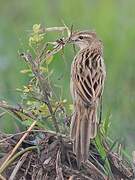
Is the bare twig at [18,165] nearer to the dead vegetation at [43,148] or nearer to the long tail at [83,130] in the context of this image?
the dead vegetation at [43,148]

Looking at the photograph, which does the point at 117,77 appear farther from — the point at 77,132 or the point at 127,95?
the point at 77,132

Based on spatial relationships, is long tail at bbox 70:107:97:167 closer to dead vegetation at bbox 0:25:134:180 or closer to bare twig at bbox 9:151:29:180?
dead vegetation at bbox 0:25:134:180

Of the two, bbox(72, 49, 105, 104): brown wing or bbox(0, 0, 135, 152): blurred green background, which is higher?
bbox(72, 49, 105, 104): brown wing

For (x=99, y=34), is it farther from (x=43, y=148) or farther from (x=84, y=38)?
(x=43, y=148)

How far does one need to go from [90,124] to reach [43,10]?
21.7 feet

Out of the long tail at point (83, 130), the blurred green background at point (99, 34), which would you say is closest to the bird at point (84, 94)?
the long tail at point (83, 130)

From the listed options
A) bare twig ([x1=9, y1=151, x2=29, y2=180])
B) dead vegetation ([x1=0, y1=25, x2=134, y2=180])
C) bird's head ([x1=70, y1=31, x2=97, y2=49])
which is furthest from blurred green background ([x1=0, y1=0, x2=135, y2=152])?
bare twig ([x1=9, y1=151, x2=29, y2=180])

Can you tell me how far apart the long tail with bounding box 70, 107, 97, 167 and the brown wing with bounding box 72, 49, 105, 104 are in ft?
0.22

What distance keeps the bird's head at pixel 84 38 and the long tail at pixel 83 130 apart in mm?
660

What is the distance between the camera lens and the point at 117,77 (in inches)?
421

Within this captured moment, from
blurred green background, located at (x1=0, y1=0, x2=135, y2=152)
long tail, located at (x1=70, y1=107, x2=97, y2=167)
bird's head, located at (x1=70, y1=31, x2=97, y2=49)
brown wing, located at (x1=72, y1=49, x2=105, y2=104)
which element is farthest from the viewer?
blurred green background, located at (x1=0, y1=0, x2=135, y2=152)

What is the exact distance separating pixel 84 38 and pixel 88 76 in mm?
493

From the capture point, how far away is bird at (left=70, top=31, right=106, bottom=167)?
607 centimetres

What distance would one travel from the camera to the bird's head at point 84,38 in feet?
22.3
